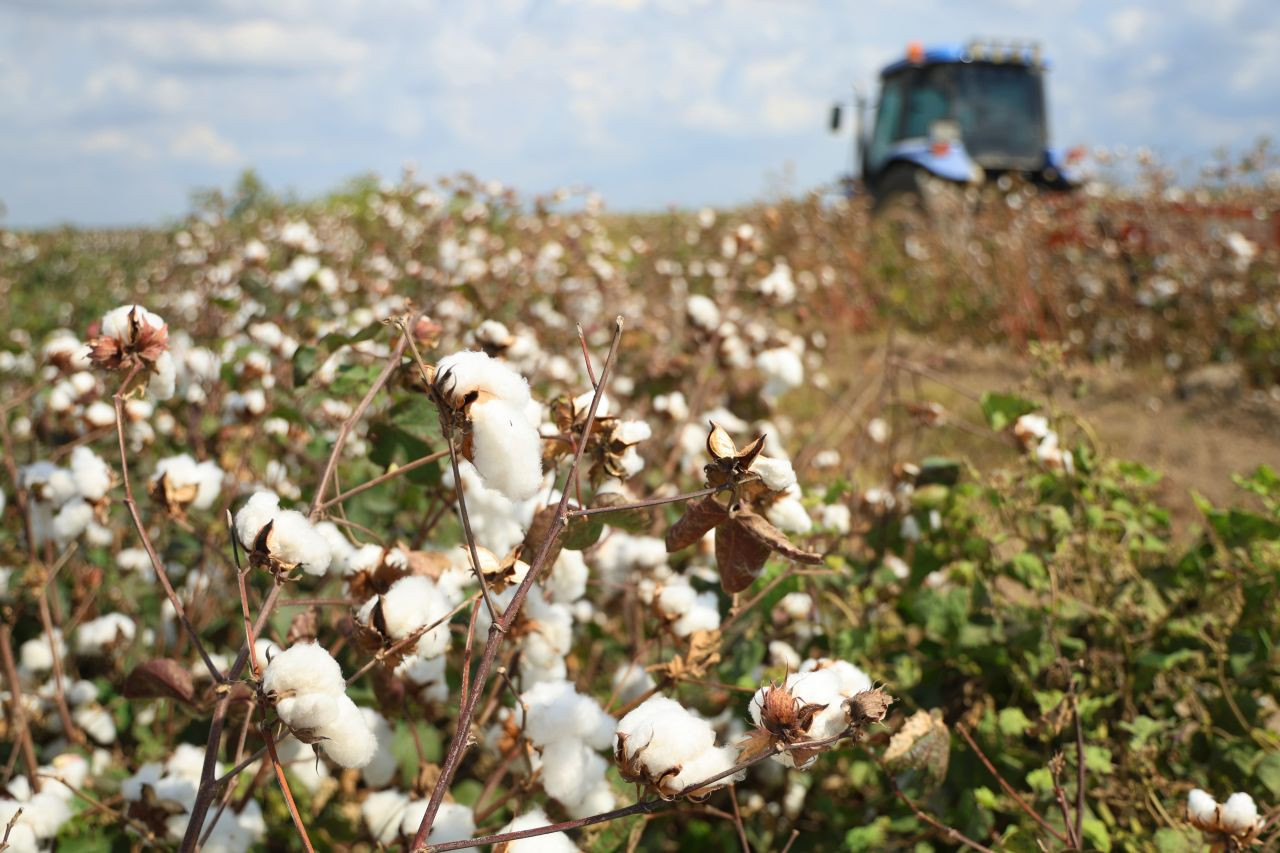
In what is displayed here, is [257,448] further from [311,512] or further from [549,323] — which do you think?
[549,323]

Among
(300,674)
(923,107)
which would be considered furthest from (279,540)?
(923,107)

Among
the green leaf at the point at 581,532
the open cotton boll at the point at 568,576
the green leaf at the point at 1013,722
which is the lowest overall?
the green leaf at the point at 1013,722

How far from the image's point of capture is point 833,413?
5.46 m

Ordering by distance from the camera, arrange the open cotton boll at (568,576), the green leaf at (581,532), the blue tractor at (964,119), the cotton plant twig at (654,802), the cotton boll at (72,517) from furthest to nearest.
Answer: the blue tractor at (964,119) < the cotton boll at (72,517) < the open cotton boll at (568,576) < the green leaf at (581,532) < the cotton plant twig at (654,802)

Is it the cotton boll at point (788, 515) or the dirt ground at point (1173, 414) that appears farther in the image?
the dirt ground at point (1173, 414)

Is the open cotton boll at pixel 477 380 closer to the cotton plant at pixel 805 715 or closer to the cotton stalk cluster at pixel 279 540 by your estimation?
the cotton stalk cluster at pixel 279 540

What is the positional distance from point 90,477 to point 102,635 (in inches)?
22.5

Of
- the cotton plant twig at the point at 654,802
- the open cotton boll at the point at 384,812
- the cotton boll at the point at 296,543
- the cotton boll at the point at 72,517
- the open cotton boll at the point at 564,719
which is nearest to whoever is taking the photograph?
the cotton plant twig at the point at 654,802

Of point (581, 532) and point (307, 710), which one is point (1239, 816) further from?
point (307, 710)

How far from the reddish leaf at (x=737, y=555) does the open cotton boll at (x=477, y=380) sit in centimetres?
27

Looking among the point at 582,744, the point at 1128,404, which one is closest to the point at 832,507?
the point at 582,744

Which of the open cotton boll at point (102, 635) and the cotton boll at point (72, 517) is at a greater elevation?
the cotton boll at point (72, 517)

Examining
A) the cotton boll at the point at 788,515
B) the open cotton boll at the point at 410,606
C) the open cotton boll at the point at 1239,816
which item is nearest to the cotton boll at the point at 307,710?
the open cotton boll at the point at 410,606

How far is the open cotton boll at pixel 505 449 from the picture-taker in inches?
32.7
